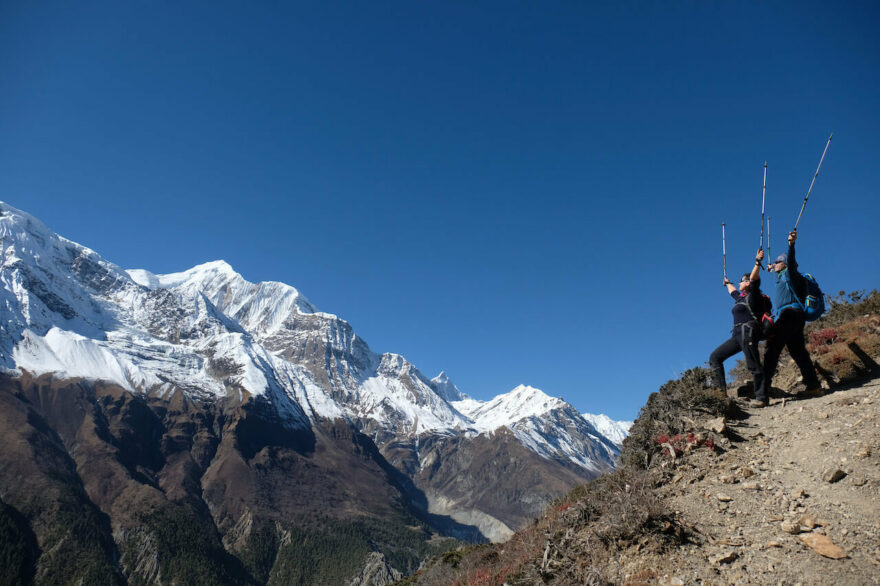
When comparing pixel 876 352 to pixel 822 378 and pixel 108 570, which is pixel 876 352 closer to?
pixel 822 378

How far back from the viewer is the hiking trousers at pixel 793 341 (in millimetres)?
12539

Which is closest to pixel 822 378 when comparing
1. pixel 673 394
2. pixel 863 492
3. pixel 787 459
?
pixel 673 394

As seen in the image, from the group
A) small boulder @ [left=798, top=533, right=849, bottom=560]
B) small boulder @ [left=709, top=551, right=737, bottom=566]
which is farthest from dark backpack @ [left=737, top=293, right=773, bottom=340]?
small boulder @ [left=709, top=551, right=737, bottom=566]

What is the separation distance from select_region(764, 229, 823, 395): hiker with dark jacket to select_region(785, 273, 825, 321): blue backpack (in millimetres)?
27

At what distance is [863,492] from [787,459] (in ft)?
5.46

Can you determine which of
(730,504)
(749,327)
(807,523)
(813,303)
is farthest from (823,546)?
(813,303)

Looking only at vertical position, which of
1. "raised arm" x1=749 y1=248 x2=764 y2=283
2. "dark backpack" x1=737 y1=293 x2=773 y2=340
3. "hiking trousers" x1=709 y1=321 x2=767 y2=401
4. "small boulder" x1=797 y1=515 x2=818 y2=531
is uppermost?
"raised arm" x1=749 y1=248 x2=764 y2=283

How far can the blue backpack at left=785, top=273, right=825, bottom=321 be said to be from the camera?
12.5 metres

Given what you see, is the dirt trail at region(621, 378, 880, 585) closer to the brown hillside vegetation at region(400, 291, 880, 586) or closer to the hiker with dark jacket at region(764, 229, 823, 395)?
the brown hillside vegetation at region(400, 291, 880, 586)

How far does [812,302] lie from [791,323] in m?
0.79

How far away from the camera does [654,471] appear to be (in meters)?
10.5

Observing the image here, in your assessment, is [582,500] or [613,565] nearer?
[613,565]

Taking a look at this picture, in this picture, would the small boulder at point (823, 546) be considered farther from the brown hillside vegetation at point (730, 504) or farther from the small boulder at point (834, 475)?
the small boulder at point (834, 475)

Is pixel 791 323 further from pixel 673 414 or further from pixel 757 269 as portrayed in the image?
pixel 673 414
